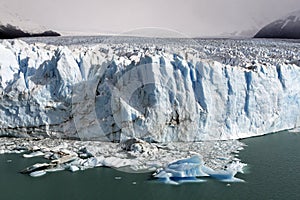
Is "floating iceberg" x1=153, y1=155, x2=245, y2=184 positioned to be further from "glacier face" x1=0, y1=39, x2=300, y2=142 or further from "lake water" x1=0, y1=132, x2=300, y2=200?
"glacier face" x1=0, y1=39, x2=300, y2=142

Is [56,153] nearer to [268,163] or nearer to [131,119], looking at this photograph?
[131,119]

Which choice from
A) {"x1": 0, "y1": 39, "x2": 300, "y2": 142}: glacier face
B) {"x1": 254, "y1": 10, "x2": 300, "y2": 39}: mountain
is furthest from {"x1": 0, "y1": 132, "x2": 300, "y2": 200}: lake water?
{"x1": 254, "y1": 10, "x2": 300, "y2": 39}: mountain

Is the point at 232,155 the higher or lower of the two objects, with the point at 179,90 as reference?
lower

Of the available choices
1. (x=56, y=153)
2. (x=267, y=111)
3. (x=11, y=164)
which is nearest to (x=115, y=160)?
(x=56, y=153)

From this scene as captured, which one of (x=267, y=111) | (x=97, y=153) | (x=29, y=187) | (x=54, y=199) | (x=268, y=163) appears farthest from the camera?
(x=267, y=111)

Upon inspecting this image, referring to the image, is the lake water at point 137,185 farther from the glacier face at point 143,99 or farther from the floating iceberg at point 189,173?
the glacier face at point 143,99
